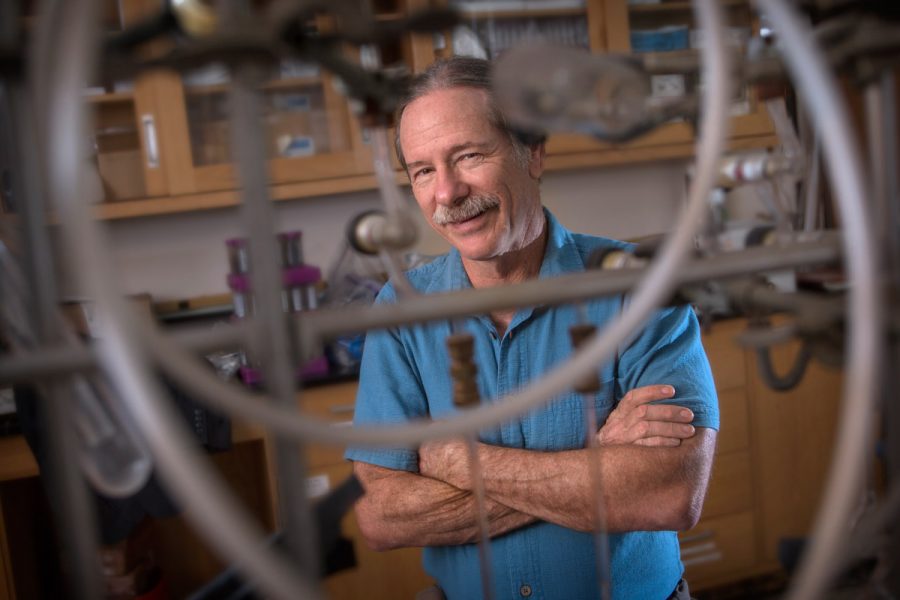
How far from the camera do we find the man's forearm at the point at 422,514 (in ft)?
3.76

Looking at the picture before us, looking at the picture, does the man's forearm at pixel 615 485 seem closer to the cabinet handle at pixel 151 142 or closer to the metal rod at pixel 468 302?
the metal rod at pixel 468 302

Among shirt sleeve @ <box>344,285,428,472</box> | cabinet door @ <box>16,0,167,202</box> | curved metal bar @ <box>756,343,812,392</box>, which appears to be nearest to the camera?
curved metal bar @ <box>756,343,812,392</box>

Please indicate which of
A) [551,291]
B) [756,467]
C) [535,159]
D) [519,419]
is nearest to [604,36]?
[535,159]

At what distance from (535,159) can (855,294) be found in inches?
41.3

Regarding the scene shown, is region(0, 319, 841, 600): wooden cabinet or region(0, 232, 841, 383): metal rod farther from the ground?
region(0, 232, 841, 383): metal rod

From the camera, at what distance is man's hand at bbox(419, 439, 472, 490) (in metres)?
1.15

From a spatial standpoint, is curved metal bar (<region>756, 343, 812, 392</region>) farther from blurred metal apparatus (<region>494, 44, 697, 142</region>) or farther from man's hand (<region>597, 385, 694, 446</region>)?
man's hand (<region>597, 385, 694, 446</region>)

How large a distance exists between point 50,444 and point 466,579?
839mm

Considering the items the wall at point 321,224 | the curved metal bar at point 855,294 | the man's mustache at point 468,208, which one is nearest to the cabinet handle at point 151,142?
the wall at point 321,224

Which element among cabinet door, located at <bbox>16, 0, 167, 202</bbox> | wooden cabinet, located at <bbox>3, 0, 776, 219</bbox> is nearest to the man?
wooden cabinet, located at <bbox>3, 0, 776, 219</bbox>

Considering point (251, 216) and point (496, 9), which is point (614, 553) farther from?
point (496, 9)

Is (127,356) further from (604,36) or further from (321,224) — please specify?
(604,36)

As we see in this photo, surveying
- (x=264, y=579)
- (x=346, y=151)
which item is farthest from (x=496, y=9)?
(x=264, y=579)

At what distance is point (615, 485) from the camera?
1.09 m
